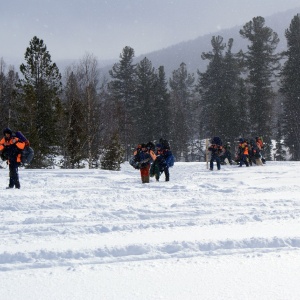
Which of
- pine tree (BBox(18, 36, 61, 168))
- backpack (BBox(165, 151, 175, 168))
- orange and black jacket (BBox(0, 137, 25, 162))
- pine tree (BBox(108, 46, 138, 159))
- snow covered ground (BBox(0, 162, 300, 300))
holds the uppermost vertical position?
pine tree (BBox(108, 46, 138, 159))

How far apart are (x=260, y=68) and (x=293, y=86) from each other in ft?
15.6

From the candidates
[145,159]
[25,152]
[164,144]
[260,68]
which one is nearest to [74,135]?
[164,144]

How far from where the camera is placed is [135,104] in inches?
2016

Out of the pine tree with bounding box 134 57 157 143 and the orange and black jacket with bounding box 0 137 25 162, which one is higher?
the pine tree with bounding box 134 57 157 143

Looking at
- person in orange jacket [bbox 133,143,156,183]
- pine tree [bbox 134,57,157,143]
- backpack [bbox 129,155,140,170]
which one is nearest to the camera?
person in orange jacket [bbox 133,143,156,183]

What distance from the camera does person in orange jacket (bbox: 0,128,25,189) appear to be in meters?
9.76

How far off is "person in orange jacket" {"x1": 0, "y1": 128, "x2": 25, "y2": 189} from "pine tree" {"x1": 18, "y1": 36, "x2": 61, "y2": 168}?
46.6 feet

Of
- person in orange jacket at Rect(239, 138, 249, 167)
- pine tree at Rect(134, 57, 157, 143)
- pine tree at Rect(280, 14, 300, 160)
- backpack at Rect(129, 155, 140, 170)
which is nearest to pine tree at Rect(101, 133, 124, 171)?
person in orange jacket at Rect(239, 138, 249, 167)

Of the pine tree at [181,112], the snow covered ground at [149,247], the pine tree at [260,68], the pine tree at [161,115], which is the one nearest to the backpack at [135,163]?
the snow covered ground at [149,247]

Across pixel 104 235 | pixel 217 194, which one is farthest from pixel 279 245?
pixel 217 194

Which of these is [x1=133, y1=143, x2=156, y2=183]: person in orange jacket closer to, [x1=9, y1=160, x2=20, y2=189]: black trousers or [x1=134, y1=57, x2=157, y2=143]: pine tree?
[x1=9, y1=160, x2=20, y2=189]: black trousers

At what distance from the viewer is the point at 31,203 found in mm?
7602

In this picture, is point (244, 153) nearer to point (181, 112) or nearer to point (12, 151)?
point (12, 151)

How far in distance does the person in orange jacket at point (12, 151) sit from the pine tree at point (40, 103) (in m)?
14.2
